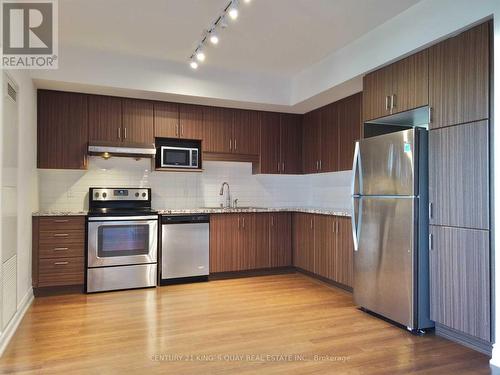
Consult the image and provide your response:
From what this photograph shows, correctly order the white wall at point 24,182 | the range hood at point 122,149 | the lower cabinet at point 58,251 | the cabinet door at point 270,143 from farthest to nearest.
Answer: the cabinet door at point 270,143, the range hood at point 122,149, the lower cabinet at point 58,251, the white wall at point 24,182

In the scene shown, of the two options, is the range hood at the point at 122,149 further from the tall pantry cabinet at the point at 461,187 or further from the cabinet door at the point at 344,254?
the tall pantry cabinet at the point at 461,187

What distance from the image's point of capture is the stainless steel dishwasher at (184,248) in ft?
14.3

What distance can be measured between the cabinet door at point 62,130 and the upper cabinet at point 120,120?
4.4 inches

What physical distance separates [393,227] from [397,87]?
1.24m

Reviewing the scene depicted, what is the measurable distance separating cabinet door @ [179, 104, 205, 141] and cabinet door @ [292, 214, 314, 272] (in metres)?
1.74

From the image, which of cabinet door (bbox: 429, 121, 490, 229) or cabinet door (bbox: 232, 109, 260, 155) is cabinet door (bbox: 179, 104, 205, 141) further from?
cabinet door (bbox: 429, 121, 490, 229)

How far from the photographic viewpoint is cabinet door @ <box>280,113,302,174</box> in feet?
17.4

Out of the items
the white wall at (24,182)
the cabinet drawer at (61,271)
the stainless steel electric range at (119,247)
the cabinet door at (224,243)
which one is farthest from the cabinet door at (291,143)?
the white wall at (24,182)

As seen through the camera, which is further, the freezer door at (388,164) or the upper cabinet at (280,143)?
the upper cabinet at (280,143)

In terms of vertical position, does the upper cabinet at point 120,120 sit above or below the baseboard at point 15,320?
above

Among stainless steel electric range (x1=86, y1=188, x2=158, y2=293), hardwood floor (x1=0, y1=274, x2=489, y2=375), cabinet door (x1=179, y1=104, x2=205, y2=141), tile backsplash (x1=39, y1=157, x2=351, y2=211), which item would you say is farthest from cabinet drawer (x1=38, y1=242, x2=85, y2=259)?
cabinet door (x1=179, y1=104, x2=205, y2=141)

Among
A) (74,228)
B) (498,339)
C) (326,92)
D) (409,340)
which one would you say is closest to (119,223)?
(74,228)

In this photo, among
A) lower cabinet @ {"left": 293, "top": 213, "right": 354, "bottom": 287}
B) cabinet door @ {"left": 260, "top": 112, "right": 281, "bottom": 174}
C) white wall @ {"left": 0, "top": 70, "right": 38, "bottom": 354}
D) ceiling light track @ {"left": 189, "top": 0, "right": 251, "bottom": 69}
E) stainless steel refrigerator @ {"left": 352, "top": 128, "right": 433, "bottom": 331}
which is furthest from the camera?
cabinet door @ {"left": 260, "top": 112, "right": 281, "bottom": 174}

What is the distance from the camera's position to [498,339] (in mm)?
2354
